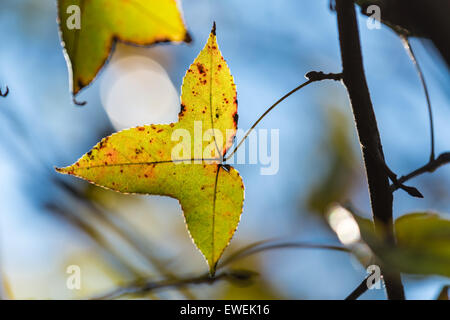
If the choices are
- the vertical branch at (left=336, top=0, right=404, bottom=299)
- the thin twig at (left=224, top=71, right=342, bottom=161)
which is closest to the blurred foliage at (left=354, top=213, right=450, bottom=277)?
the vertical branch at (left=336, top=0, right=404, bottom=299)

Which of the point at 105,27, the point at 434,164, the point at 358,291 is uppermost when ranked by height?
the point at 105,27

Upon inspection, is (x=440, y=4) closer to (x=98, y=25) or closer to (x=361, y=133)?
(x=361, y=133)

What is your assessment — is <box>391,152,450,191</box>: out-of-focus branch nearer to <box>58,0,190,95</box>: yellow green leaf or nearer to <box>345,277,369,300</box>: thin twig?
<box>345,277,369,300</box>: thin twig

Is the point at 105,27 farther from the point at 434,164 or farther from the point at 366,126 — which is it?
the point at 434,164

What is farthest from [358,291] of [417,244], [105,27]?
[105,27]

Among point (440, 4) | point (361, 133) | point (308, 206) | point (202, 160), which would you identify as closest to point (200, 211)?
point (202, 160)
